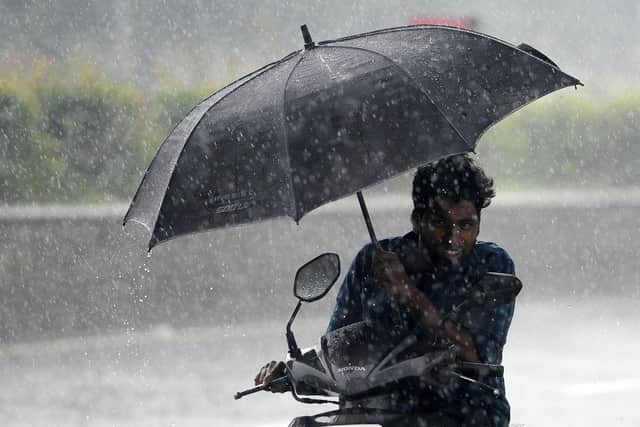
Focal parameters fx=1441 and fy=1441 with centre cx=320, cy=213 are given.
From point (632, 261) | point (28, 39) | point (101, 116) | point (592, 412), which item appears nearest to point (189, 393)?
point (592, 412)

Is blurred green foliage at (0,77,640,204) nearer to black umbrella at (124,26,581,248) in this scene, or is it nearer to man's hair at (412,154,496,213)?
black umbrella at (124,26,581,248)

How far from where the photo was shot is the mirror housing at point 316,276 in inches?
139

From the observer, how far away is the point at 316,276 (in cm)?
357

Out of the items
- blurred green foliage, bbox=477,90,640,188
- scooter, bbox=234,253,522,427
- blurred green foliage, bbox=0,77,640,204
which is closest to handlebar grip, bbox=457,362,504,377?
scooter, bbox=234,253,522,427

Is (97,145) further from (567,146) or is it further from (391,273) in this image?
(391,273)

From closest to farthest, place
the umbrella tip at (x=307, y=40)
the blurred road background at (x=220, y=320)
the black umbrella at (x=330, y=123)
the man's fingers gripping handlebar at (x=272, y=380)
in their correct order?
the black umbrella at (x=330, y=123) → the man's fingers gripping handlebar at (x=272, y=380) → the umbrella tip at (x=307, y=40) → the blurred road background at (x=220, y=320)

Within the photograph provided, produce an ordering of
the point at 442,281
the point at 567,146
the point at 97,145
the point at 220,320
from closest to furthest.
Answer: the point at 442,281
the point at 220,320
the point at 97,145
the point at 567,146

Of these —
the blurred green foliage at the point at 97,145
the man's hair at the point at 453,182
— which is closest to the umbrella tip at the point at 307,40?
the man's hair at the point at 453,182

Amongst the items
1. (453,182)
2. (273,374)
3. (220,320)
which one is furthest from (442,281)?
(220,320)

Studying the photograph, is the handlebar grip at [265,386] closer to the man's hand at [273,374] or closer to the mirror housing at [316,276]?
the man's hand at [273,374]

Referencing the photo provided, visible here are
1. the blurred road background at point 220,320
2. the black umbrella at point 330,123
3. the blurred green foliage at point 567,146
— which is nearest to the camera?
the black umbrella at point 330,123

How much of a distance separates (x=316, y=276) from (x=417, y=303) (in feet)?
0.85

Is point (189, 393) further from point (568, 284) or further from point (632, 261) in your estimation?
point (632, 261)

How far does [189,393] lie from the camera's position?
9.97 meters
